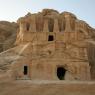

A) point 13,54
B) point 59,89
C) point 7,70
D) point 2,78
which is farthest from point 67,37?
point 59,89

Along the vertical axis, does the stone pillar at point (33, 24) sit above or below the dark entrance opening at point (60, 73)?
above

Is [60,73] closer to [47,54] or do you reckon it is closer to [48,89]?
[47,54]

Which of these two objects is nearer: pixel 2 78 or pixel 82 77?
pixel 2 78

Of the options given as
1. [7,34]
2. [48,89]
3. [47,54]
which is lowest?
[48,89]

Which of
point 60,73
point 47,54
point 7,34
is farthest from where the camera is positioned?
Answer: point 7,34

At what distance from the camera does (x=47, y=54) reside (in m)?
48.6

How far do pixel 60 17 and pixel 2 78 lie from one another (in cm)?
2551

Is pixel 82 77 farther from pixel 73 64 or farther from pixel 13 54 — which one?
pixel 13 54

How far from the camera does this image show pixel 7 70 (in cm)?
4103

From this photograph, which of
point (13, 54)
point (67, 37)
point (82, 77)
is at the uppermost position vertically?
point (67, 37)

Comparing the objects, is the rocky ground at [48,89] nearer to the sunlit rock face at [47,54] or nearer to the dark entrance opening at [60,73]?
the sunlit rock face at [47,54]

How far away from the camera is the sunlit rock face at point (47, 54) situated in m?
46.9

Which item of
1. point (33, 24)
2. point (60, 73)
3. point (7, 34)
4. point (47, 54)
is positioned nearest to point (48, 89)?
A: point (47, 54)

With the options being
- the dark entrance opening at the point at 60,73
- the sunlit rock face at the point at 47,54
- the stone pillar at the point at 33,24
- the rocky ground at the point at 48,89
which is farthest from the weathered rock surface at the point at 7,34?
the rocky ground at the point at 48,89
